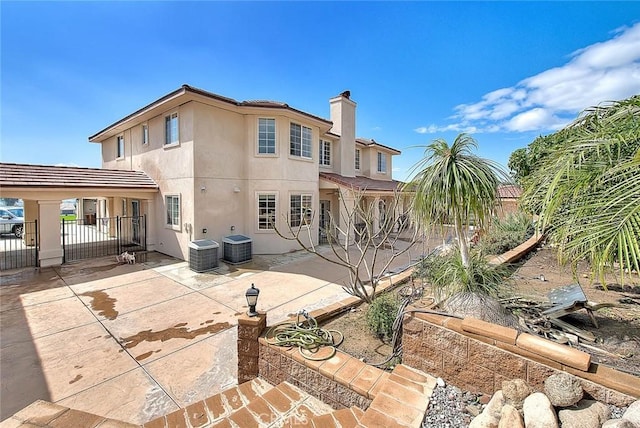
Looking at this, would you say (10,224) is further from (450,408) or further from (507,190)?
(507,190)

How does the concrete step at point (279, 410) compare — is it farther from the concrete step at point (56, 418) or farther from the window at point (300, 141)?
the window at point (300, 141)

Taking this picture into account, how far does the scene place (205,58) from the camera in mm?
12008

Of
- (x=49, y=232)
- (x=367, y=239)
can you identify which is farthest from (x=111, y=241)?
(x=367, y=239)

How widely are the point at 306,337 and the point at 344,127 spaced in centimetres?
1714

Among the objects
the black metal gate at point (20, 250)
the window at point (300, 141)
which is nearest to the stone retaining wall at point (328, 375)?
the window at point (300, 141)

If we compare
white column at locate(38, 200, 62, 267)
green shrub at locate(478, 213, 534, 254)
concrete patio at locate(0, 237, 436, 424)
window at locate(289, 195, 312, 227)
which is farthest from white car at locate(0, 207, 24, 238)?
green shrub at locate(478, 213, 534, 254)

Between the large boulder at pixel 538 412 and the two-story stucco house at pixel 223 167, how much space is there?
31.0ft

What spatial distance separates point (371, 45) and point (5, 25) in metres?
13.3

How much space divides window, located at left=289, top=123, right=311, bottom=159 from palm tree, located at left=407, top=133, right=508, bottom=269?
1059cm

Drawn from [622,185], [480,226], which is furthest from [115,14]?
[622,185]

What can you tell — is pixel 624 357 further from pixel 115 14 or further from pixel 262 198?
pixel 115 14

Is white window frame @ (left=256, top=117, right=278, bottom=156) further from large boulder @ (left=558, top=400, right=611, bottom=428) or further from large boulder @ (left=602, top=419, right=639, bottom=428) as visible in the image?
large boulder @ (left=602, top=419, right=639, bottom=428)

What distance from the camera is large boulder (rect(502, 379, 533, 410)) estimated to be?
2.76 meters

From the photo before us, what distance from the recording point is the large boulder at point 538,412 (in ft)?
7.80
